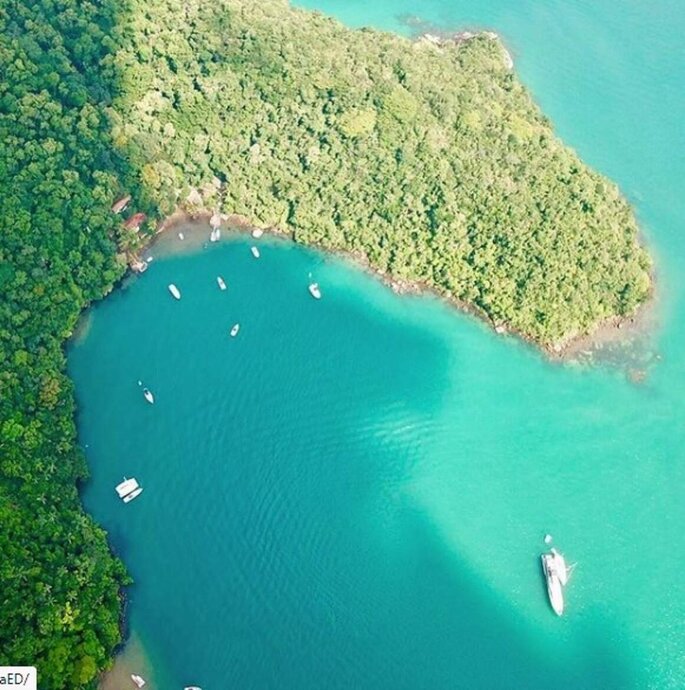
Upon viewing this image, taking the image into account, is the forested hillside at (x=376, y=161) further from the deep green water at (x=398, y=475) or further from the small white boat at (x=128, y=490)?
the small white boat at (x=128, y=490)

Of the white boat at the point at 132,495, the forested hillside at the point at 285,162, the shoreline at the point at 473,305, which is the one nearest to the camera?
the white boat at the point at 132,495

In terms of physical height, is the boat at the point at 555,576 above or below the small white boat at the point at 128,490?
above

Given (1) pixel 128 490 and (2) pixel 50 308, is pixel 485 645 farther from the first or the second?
(2) pixel 50 308

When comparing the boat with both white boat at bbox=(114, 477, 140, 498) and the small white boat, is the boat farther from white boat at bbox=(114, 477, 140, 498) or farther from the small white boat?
white boat at bbox=(114, 477, 140, 498)

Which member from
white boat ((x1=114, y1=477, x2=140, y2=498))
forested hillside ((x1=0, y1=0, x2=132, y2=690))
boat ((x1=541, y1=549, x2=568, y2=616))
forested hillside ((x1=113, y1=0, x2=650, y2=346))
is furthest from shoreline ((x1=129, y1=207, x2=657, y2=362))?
white boat ((x1=114, y1=477, x2=140, y2=498))

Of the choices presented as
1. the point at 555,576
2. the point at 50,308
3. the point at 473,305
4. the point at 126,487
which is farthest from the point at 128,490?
the point at 473,305

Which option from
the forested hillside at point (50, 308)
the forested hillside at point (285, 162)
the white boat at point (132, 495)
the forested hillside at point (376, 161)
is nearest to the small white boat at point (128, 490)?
the white boat at point (132, 495)
